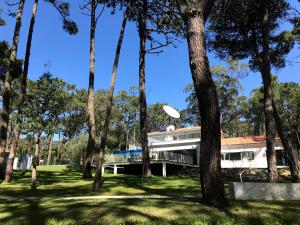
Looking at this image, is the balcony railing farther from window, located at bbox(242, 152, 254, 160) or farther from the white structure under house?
window, located at bbox(242, 152, 254, 160)

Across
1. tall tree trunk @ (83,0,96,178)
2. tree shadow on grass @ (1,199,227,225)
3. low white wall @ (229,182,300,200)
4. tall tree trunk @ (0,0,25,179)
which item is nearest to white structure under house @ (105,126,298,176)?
tall tree trunk @ (83,0,96,178)

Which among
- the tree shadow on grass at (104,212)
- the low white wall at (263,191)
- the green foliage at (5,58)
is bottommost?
the tree shadow on grass at (104,212)

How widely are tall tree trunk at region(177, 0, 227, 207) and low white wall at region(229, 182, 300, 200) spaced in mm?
1731

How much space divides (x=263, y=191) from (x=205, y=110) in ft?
10.5

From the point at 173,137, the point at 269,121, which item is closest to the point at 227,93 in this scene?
the point at 173,137

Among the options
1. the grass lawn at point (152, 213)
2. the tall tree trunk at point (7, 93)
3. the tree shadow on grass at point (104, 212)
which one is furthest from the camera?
the tall tree trunk at point (7, 93)

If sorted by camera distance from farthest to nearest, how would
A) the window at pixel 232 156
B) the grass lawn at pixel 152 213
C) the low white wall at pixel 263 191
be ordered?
the window at pixel 232 156, the low white wall at pixel 263 191, the grass lawn at pixel 152 213

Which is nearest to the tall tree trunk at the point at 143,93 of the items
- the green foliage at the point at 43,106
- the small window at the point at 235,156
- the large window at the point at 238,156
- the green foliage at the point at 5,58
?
the green foliage at the point at 43,106

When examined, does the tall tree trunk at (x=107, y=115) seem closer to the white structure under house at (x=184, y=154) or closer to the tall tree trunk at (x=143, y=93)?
the tall tree trunk at (x=143, y=93)

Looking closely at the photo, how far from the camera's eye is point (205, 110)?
7305 millimetres

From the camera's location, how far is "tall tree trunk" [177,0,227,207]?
7.00 metres

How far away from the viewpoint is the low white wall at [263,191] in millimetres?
8680

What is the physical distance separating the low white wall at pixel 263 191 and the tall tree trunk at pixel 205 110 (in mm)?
1731

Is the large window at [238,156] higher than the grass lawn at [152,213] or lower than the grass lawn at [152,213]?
higher
